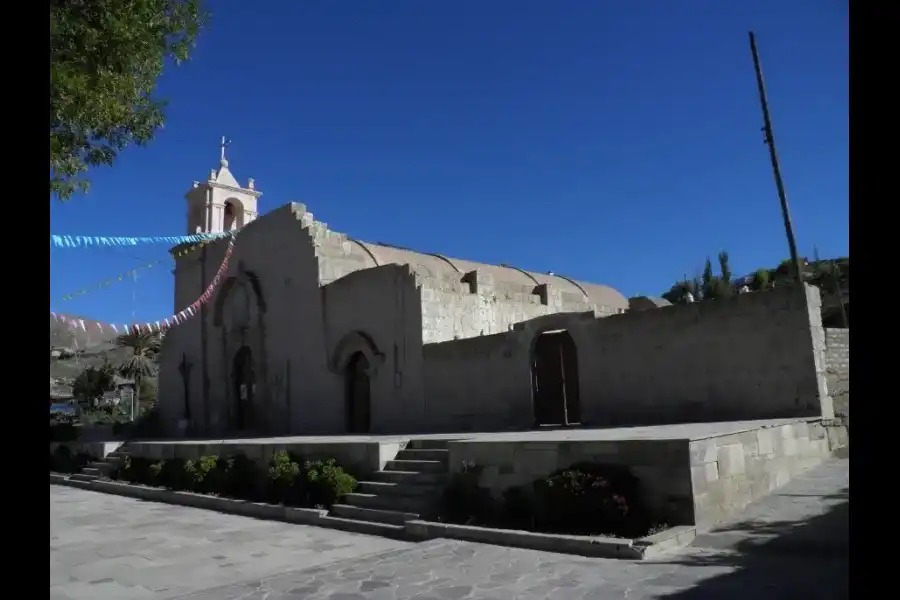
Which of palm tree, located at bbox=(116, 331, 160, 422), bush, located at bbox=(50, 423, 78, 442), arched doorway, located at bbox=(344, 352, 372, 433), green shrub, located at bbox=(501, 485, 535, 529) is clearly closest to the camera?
green shrub, located at bbox=(501, 485, 535, 529)

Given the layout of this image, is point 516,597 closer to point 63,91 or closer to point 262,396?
point 63,91

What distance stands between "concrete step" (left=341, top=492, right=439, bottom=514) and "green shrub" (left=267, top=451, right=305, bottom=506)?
1319 millimetres

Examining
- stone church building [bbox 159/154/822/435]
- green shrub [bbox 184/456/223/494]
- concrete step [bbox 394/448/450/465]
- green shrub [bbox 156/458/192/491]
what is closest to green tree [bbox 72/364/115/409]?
stone church building [bbox 159/154/822/435]

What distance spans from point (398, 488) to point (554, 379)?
565 cm

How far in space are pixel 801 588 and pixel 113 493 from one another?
17.3m

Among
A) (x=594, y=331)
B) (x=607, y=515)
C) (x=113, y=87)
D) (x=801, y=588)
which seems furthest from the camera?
(x=594, y=331)

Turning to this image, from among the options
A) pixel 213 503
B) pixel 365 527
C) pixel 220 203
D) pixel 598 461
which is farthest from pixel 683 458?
pixel 220 203

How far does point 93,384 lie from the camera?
1469 inches

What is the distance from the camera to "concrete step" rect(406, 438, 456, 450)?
38.5 ft

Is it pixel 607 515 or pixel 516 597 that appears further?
pixel 607 515

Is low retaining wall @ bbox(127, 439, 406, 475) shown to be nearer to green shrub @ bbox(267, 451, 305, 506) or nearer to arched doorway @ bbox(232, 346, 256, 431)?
green shrub @ bbox(267, 451, 305, 506)

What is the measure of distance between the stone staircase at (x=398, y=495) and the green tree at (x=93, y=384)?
30818 mm

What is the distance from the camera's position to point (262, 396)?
23.6m

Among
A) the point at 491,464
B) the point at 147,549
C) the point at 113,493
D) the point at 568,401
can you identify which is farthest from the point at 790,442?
the point at 113,493
